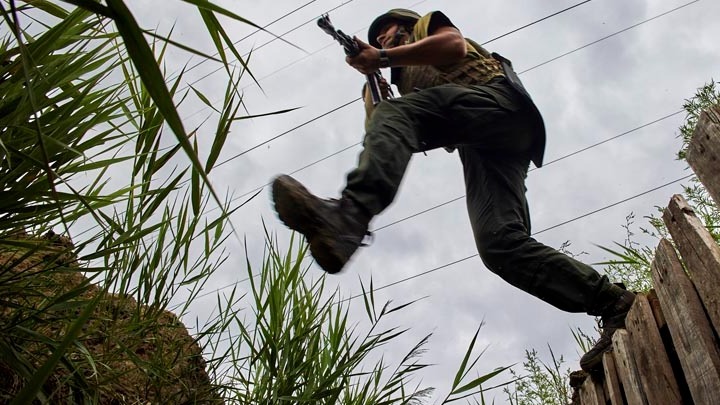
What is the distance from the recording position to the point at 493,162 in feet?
8.16

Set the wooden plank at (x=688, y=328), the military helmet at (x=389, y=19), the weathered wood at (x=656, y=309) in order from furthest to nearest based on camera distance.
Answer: the military helmet at (x=389, y=19) → the weathered wood at (x=656, y=309) → the wooden plank at (x=688, y=328)

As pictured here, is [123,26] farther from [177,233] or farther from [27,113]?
[177,233]

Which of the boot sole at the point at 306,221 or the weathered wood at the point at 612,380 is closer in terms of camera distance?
the boot sole at the point at 306,221

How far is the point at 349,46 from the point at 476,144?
53cm

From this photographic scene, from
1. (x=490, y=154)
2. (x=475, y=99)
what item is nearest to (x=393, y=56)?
(x=475, y=99)

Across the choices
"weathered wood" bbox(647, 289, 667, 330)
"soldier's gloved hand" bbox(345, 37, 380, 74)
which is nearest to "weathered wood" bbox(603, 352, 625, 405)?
"weathered wood" bbox(647, 289, 667, 330)

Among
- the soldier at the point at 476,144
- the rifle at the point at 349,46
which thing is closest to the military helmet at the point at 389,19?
the soldier at the point at 476,144

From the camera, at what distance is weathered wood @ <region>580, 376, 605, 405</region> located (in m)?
2.34

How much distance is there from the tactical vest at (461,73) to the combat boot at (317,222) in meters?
1.03

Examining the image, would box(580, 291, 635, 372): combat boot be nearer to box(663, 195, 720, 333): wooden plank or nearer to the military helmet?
box(663, 195, 720, 333): wooden plank

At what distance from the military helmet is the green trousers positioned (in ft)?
1.64

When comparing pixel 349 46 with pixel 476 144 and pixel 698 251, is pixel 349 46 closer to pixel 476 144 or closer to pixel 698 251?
pixel 476 144

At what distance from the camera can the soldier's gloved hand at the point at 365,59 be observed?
2.28m

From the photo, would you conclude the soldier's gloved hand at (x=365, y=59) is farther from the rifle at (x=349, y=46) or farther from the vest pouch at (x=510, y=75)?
the vest pouch at (x=510, y=75)
